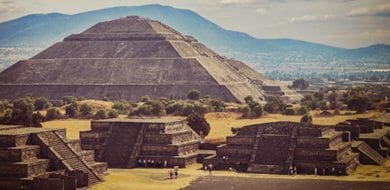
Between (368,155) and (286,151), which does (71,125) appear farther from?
(368,155)

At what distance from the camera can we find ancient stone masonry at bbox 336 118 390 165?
176ft

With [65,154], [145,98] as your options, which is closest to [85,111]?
[145,98]

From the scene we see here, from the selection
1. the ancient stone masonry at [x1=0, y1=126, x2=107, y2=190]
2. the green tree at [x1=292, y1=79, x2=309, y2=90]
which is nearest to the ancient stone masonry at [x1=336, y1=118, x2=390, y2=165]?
the ancient stone masonry at [x1=0, y1=126, x2=107, y2=190]

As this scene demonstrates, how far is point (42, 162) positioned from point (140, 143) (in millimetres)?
11548

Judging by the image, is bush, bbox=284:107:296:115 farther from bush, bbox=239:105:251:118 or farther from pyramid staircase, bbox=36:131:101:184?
pyramid staircase, bbox=36:131:101:184

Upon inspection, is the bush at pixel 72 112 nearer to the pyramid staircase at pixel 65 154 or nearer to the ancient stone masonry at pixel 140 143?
the ancient stone masonry at pixel 140 143

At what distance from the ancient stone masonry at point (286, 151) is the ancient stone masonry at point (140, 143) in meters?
2.57

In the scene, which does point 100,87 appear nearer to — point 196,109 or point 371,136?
point 196,109

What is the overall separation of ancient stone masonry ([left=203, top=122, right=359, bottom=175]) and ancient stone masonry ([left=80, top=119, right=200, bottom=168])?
257 centimetres

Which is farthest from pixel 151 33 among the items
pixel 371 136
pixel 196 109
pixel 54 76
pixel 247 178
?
pixel 247 178

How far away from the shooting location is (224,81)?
4852 inches

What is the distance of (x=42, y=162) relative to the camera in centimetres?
4250

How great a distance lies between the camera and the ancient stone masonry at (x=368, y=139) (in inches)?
2115

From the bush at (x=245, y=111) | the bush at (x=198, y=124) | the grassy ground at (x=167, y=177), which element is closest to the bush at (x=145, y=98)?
the bush at (x=245, y=111)
